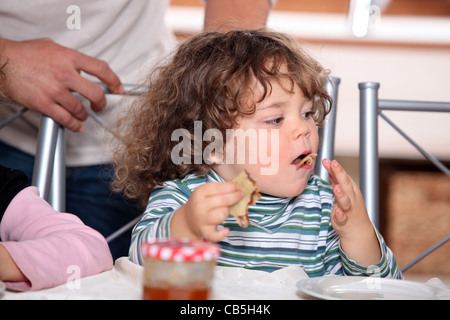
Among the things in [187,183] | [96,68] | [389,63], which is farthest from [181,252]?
[389,63]

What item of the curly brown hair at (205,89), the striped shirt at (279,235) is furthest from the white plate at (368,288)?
the curly brown hair at (205,89)

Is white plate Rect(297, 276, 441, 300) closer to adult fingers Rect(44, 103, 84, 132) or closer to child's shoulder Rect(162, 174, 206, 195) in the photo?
child's shoulder Rect(162, 174, 206, 195)

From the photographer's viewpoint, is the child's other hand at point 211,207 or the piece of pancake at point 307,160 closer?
the child's other hand at point 211,207

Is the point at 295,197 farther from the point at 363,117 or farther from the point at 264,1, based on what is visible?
the point at 264,1

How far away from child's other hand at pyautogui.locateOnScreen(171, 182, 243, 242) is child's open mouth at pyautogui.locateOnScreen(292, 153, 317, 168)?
10.9 inches

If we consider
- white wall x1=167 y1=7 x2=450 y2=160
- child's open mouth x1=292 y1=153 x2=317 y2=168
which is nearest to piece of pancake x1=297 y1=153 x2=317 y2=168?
child's open mouth x1=292 y1=153 x2=317 y2=168

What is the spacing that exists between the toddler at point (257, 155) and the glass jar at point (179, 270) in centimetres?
31

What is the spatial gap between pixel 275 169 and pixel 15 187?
443 millimetres

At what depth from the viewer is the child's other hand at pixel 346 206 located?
86cm

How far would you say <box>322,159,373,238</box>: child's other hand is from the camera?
2.83ft

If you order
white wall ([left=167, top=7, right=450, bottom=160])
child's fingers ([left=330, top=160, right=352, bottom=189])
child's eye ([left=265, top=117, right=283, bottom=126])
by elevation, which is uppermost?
white wall ([left=167, top=7, right=450, bottom=160])

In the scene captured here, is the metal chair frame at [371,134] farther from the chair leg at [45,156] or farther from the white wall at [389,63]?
the white wall at [389,63]

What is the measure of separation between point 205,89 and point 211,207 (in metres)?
0.39

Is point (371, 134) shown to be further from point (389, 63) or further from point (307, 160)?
point (389, 63)
